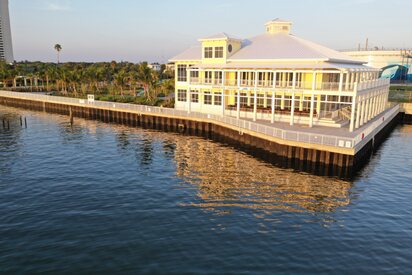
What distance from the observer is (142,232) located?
20.3 meters

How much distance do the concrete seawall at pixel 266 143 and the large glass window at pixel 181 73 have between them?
28.7 ft

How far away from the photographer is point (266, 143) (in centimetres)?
3897

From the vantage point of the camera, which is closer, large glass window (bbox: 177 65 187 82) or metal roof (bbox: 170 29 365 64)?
metal roof (bbox: 170 29 365 64)

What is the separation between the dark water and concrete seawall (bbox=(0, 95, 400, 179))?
5.67ft

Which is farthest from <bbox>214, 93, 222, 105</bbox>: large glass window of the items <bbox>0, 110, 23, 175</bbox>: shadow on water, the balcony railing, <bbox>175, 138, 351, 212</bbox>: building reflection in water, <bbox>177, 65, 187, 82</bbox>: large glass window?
<bbox>0, 110, 23, 175</bbox>: shadow on water

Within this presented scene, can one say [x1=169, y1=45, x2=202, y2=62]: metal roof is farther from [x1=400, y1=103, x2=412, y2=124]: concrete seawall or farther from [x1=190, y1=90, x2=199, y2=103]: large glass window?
[x1=400, y1=103, x2=412, y2=124]: concrete seawall

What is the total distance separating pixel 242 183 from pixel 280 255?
11.6m

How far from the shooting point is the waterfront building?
43.2 meters

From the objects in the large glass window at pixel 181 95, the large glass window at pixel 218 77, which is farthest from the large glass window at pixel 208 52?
the large glass window at pixel 181 95

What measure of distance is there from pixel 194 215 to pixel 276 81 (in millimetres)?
31823

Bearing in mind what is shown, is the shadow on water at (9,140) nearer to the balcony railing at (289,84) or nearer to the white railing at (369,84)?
the balcony railing at (289,84)

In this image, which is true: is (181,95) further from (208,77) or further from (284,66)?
(284,66)

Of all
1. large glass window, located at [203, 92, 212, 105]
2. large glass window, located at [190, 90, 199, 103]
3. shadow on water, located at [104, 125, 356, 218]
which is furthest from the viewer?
large glass window, located at [190, 90, 199, 103]

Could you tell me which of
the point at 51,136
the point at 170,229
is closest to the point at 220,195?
the point at 170,229
